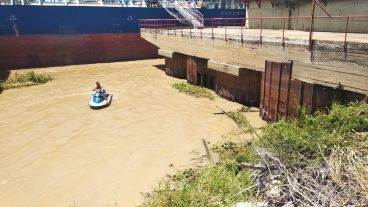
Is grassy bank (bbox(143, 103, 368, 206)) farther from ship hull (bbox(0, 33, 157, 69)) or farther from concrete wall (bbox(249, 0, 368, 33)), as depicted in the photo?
ship hull (bbox(0, 33, 157, 69))

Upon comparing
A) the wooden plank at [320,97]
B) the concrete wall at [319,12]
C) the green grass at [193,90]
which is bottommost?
the green grass at [193,90]

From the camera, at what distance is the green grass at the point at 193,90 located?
1786cm

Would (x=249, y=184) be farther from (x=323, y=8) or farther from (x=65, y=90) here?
(x=65, y=90)

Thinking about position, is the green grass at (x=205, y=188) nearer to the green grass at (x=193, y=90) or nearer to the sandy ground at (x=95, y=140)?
the sandy ground at (x=95, y=140)

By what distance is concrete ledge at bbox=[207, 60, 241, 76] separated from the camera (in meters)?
15.7

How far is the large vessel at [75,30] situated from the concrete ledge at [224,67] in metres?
12.6

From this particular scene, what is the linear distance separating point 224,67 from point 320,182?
417 inches

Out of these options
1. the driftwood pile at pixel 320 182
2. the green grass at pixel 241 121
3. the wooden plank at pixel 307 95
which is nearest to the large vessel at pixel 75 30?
the green grass at pixel 241 121

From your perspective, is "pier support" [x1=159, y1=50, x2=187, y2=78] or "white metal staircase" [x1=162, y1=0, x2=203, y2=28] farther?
"white metal staircase" [x1=162, y1=0, x2=203, y2=28]

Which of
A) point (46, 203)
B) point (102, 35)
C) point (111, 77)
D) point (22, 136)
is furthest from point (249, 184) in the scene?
point (102, 35)

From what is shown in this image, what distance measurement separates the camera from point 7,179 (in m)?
9.77

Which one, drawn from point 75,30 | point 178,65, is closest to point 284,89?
point 178,65

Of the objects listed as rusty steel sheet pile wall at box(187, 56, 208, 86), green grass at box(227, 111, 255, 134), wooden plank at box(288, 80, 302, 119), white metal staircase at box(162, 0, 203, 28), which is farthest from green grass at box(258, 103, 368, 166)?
white metal staircase at box(162, 0, 203, 28)

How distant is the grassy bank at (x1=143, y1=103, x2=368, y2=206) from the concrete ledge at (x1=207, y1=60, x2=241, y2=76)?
618cm
